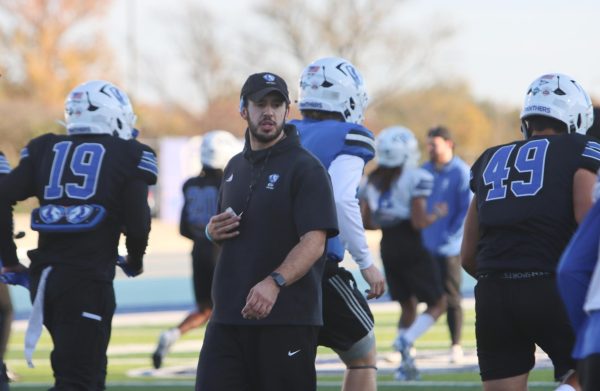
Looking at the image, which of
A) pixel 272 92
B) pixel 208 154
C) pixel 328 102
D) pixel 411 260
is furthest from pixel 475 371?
pixel 272 92

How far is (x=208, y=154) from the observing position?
11711mm

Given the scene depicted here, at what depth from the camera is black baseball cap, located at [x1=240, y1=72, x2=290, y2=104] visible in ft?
18.5

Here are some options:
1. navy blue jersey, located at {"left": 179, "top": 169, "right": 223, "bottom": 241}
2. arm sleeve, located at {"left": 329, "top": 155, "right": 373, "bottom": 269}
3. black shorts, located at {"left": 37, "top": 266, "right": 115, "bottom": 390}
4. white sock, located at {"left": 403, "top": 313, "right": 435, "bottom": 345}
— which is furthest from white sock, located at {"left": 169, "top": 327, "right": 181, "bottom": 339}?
arm sleeve, located at {"left": 329, "top": 155, "right": 373, "bottom": 269}

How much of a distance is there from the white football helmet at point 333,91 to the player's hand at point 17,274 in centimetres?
168

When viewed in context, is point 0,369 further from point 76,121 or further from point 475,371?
point 475,371

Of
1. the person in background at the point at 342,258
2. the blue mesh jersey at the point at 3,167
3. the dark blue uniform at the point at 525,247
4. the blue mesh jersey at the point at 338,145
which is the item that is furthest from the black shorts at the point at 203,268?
the dark blue uniform at the point at 525,247

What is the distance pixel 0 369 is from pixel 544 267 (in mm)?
2800

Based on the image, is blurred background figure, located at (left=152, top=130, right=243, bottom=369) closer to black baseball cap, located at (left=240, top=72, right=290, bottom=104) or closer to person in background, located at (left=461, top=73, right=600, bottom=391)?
black baseball cap, located at (left=240, top=72, right=290, bottom=104)

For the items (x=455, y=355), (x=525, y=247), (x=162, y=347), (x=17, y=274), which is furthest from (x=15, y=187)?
(x=455, y=355)

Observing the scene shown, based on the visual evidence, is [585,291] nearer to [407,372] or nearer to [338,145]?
[338,145]

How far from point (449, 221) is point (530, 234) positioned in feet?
19.2

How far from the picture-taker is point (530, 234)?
18.4ft

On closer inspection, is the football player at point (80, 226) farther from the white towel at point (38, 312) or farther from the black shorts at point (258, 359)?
the black shorts at point (258, 359)

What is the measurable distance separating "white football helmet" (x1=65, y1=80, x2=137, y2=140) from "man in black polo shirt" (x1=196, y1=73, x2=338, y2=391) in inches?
52.9
